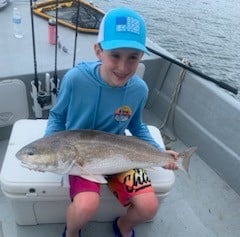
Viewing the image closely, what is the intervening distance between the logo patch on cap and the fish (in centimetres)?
57

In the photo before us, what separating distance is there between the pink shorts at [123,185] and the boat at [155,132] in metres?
0.10

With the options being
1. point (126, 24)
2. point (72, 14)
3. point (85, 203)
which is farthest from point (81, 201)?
point (72, 14)

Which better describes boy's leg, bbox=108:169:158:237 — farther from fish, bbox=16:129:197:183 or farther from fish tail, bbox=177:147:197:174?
fish tail, bbox=177:147:197:174

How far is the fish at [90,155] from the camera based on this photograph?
66.0 inches

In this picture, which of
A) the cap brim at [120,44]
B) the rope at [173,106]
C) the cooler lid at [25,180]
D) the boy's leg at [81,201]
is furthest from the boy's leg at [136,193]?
the rope at [173,106]

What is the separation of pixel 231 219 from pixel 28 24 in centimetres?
295

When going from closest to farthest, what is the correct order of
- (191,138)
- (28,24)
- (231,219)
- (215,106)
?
(231,219), (215,106), (191,138), (28,24)

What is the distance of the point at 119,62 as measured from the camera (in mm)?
1763

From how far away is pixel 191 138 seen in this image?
10.6 ft

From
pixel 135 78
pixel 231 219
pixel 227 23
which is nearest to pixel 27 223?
pixel 135 78

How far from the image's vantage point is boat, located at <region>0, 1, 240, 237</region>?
2111 millimetres

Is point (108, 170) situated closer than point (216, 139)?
Yes

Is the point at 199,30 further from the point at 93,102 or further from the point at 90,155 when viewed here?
the point at 90,155

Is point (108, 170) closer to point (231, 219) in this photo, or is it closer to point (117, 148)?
point (117, 148)
